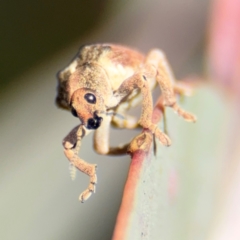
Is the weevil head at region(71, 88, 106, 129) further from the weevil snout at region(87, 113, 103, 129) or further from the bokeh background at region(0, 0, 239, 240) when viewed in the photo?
the bokeh background at region(0, 0, 239, 240)

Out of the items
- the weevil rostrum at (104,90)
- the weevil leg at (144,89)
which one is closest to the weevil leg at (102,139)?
the weevil rostrum at (104,90)

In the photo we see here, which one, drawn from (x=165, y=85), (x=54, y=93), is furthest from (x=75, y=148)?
(x=54, y=93)

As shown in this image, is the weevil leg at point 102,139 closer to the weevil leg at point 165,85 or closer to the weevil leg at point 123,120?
the weevil leg at point 123,120

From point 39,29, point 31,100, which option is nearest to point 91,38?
point 39,29

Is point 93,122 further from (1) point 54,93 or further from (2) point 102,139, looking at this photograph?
(1) point 54,93

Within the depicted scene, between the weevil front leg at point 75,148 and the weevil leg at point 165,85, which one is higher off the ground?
the weevil leg at point 165,85

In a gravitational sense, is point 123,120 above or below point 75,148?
above

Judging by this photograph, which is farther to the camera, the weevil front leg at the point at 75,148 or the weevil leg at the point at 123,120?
the weevil leg at the point at 123,120
